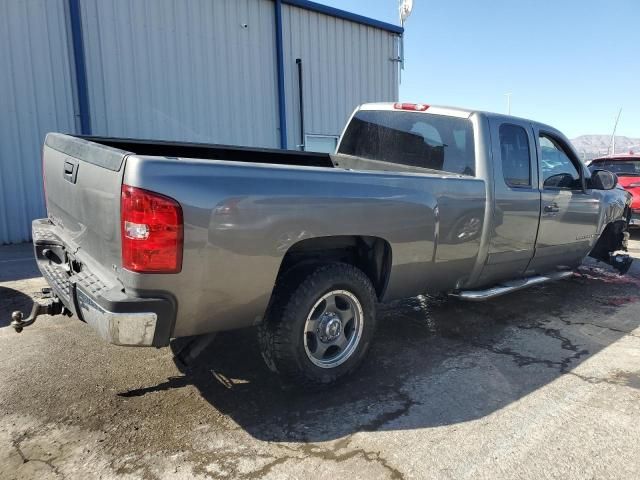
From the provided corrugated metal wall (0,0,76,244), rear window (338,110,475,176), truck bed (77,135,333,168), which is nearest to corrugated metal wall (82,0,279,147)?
corrugated metal wall (0,0,76,244)

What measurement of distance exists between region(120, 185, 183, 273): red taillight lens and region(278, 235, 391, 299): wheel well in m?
0.77

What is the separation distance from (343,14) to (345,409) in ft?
38.1

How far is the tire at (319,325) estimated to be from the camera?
9.94 feet

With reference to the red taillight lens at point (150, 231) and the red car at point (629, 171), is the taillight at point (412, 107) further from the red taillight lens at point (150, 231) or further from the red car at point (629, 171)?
the red car at point (629, 171)

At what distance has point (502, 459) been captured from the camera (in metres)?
2.61

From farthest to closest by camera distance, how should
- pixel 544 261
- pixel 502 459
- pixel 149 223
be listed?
pixel 544 261 → pixel 502 459 → pixel 149 223

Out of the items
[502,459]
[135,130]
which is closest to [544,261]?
[502,459]

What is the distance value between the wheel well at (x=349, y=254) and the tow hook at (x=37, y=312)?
1.48 m

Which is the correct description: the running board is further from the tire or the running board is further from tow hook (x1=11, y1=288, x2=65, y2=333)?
tow hook (x1=11, y1=288, x2=65, y2=333)

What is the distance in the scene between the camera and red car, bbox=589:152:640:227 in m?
9.51

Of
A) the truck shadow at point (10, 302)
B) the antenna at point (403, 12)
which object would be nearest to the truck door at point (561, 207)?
the truck shadow at point (10, 302)

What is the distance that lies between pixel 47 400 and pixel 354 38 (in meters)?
12.1

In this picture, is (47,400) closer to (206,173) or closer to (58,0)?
(206,173)

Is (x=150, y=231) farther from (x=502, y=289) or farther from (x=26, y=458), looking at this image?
(x=502, y=289)
